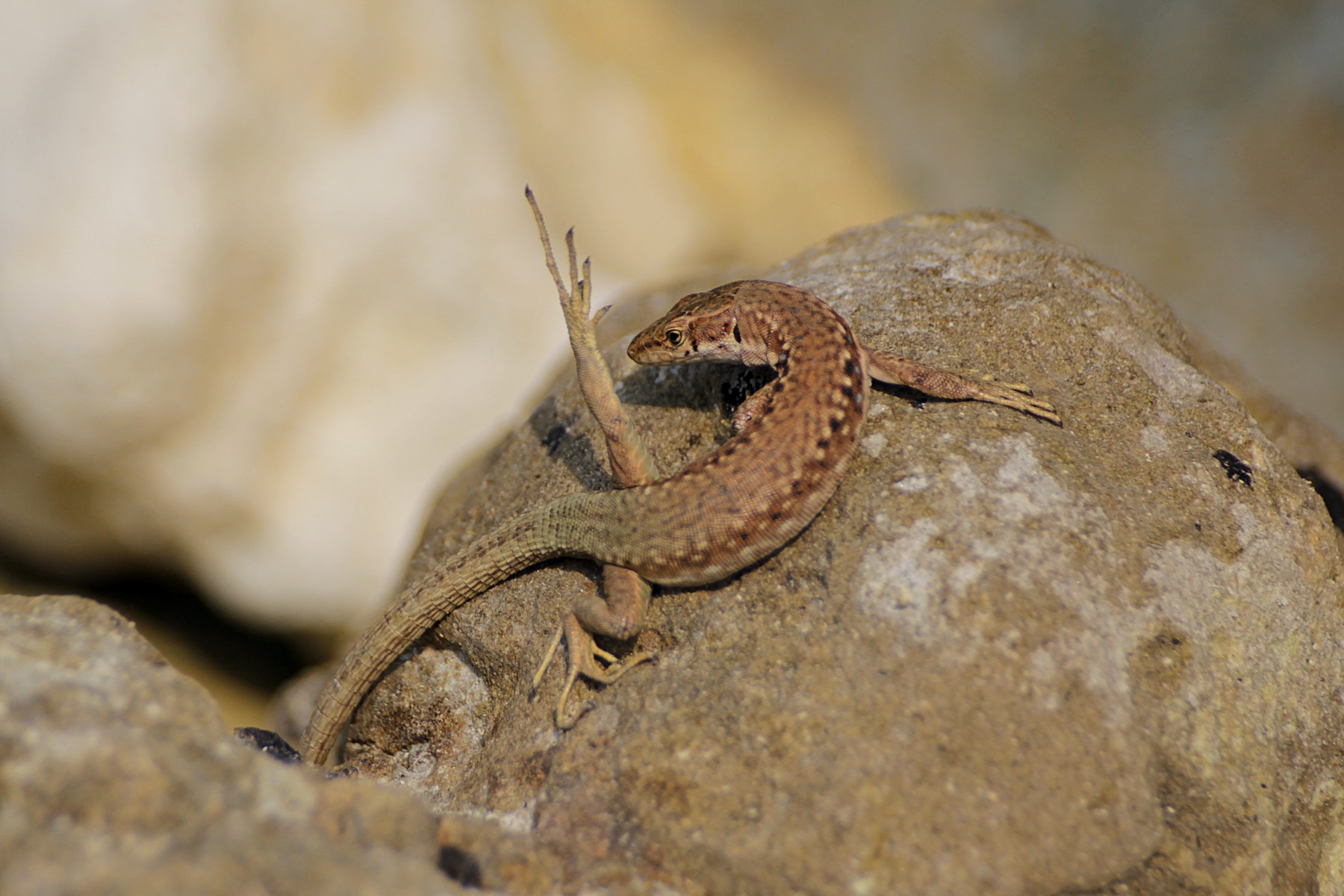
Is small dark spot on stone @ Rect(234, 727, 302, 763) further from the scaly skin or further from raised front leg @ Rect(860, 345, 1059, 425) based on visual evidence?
raised front leg @ Rect(860, 345, 1059, 425)

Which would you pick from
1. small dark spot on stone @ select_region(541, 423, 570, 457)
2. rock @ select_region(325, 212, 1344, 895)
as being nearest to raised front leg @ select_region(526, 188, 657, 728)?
rock @ select_region(325, 212, 1344, 895)

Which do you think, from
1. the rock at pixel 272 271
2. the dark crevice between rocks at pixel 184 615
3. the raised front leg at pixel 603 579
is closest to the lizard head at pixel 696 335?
the raised front leg at pixel 603 579

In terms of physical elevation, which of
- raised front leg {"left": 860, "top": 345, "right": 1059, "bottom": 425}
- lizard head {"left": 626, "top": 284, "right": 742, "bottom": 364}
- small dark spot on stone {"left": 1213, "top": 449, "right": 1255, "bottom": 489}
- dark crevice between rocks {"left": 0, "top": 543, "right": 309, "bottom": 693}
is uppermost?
small dark spot on stone {"left": 1213, "top": 449, "right": 1255, "bottom": 489}

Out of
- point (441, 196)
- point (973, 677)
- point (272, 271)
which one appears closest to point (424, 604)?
point (973, 677)

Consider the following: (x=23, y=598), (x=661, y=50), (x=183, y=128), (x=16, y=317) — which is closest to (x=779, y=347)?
(x=23, y=598)

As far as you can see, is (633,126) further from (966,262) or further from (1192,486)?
(1192,486)

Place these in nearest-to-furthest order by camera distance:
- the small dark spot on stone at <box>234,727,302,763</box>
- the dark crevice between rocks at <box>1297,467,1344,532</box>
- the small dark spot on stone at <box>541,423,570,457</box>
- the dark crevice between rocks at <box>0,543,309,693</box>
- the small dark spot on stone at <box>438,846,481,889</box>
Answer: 1. the small dark spot on stone at <box>438,846,481,889</box>
2. the small dark spot on stone at <box>234,727,302,763</box>
3. the small dark spot on stone at <box>541,423,570,457</box>
4. the dark crevice between rocks at <box>1297,467,1344,532</box>
5. the dark crevice between rocks at <box>0,543,309,693</box>
